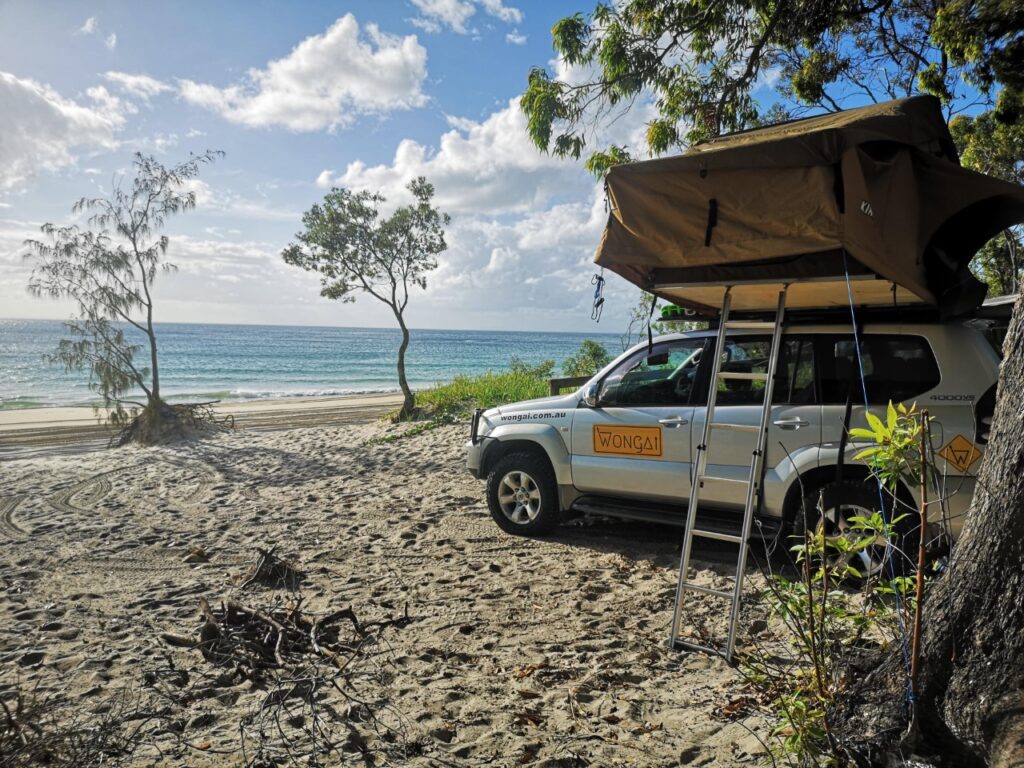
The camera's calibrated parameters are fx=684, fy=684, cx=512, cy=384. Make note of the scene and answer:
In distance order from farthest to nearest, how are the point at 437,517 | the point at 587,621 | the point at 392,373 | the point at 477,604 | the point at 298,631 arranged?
the point at 392,373 → the point at 437,517 → the point at 477,604 → the point at 587,621 → the point at 298,631

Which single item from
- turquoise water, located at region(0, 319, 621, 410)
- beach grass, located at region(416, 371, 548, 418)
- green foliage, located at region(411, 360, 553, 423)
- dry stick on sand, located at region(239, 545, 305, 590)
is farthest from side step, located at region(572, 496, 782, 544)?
turquoise water, located at region(0, 319, 621, 410)

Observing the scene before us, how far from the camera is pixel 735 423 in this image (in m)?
5.10

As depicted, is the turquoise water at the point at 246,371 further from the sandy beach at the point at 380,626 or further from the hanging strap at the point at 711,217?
the hanging strap at the point at 711,217

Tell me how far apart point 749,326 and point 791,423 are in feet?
2.43

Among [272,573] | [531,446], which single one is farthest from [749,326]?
[272,573]

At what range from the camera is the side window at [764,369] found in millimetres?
4871

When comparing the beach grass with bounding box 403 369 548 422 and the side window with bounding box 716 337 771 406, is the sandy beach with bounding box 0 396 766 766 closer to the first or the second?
the side window with bounding box 716 337 771 406

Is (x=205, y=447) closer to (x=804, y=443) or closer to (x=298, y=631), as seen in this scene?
(x=298, y=631)

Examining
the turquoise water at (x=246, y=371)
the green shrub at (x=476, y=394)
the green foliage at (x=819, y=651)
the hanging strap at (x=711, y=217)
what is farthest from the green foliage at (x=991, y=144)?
the turquoise water at (x=246, y=371)

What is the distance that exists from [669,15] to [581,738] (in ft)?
29.7

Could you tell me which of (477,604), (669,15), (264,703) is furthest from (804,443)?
(669,15)

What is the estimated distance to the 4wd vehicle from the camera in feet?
13.9

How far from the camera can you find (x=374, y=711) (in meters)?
3.21

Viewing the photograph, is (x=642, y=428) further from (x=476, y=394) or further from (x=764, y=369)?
(x=476, y=394)
